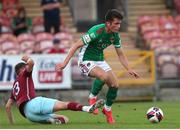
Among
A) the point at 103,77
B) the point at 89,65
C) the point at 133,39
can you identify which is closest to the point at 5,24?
the point at 133,39

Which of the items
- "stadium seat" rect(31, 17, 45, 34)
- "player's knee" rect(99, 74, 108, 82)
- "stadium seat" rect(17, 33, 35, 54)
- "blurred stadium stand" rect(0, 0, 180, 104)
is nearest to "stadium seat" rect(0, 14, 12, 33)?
"blurred stadium stand" rect(0, 0, 180, 104)

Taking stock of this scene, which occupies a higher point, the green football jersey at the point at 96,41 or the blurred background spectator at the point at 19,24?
the green football jersey at the point at 96,41

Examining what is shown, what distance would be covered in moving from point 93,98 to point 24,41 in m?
9.30

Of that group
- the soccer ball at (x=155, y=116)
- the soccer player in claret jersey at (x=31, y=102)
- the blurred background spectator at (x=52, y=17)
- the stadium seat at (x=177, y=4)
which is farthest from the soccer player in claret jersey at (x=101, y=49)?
the stadium seat at (x=177, y=4)

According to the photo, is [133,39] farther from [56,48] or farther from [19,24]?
[56,48]

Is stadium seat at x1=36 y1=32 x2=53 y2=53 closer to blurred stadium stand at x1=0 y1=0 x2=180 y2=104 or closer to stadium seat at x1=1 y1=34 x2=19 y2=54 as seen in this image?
blurred stadium stand at x1=0 y1=0 x2=180 y2=104

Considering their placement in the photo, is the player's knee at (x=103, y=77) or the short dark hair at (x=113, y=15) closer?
the short dark hair at (x=113, y=15)

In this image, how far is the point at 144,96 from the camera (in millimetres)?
25734

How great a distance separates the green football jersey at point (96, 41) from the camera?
1593cm

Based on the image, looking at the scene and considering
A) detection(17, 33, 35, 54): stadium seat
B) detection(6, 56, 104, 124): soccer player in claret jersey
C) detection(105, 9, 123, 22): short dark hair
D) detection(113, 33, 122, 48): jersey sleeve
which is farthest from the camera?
detection(17, 33, 35, 54): stadium seat

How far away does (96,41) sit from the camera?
16.1 metres

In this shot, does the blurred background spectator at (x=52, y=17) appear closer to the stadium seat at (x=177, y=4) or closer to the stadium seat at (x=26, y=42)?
the stadium seat at (x=26, y=42)

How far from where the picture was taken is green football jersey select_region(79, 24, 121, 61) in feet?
52.3

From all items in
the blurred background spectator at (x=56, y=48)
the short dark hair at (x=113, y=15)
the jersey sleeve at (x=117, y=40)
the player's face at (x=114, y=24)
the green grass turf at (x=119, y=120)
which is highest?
the short dark hair at (x=113, y=15)
